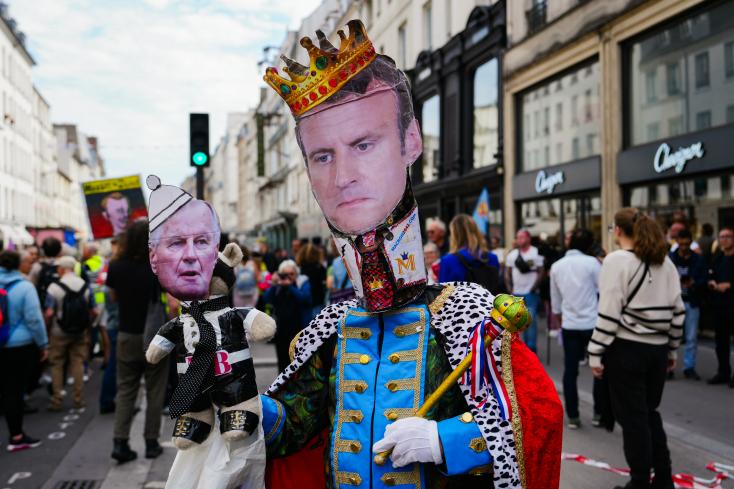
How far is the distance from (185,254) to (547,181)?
14.5 meters

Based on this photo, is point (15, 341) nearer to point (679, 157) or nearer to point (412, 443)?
point (412, 443)

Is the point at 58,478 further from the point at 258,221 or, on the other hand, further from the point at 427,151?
the point at 258,221

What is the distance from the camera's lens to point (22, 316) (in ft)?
21.7

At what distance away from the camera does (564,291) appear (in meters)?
6.88

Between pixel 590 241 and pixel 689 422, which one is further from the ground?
pixel 590 241

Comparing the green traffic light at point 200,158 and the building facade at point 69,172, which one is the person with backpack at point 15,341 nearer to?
the green traffic light at point 200,158

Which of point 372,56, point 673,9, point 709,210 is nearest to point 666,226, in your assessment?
point 709,210

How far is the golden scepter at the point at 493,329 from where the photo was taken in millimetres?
1943

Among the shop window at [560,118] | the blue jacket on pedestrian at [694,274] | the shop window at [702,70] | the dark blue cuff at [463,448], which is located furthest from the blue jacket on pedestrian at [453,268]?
the shop window at [560,118]

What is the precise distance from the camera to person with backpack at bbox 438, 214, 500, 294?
6.57 meters

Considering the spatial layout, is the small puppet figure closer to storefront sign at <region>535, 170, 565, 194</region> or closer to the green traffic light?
the green traffic light

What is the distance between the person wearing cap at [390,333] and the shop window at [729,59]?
1039 centimetres

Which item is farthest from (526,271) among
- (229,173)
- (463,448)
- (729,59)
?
(229,173)

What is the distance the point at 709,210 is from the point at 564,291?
5498 mm
